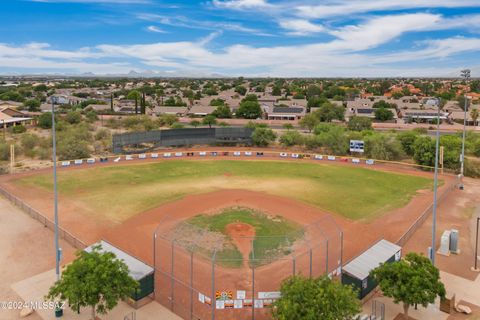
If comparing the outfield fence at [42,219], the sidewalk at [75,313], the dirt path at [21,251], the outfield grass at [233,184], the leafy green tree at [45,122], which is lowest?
the sidewalk at [75,313]

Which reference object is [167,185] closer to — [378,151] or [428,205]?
[428,205]

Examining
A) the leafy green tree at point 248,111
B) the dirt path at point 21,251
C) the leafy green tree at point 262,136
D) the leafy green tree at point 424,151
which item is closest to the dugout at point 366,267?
the dirt path at point 21,251

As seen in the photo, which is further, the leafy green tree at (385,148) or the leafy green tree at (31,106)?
the leafy green tree at (31,106)

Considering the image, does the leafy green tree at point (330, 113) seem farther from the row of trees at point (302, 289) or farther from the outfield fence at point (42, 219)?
the row of trees at point (302, 289)

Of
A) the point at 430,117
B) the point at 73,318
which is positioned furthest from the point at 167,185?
the point at 430,117

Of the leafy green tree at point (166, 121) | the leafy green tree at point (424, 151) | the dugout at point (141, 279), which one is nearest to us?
the dugout at point (141, 279)

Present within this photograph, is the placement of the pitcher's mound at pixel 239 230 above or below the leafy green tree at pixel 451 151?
below

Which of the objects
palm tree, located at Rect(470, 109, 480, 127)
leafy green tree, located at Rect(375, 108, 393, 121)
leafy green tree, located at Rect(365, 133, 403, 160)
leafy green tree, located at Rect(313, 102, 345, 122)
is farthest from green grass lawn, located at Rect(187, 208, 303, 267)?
palm tree, located at Rect(470, 109, 480, 127)

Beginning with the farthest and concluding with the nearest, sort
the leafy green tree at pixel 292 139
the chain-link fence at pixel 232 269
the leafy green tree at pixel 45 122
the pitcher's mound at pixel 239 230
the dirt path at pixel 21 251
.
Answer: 1. the leafy green tree at pixel 45 122
2. the leafy green tree at pixel 292 139
3. the pitcher's mound at pixel 239 230
4. the dirt path at pixel 21 251
5. the chain-link fence at pixel 232 269
